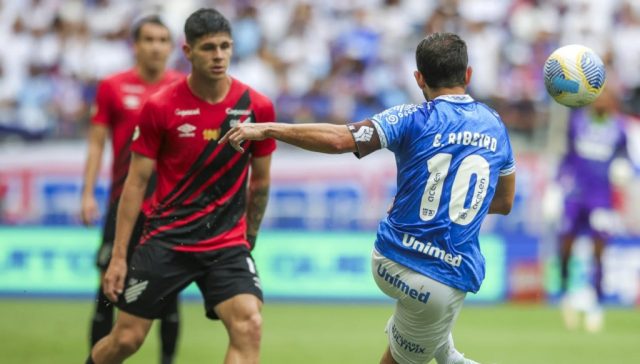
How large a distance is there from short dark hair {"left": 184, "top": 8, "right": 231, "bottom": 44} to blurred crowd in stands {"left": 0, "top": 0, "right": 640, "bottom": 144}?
396 inches

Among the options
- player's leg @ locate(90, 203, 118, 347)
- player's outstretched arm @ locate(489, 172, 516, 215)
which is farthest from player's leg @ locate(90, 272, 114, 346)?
player's outstretched arm @ locate(489, 172, 516, 215)

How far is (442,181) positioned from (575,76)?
4.09ft

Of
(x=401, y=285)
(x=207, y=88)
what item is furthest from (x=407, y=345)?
(x=207, y=88)

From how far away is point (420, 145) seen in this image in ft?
21.6

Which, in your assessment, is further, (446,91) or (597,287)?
(597,287)

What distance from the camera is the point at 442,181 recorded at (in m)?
6.61

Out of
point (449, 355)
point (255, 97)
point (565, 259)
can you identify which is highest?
point (255, 97)

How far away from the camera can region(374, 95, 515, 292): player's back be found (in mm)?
6574

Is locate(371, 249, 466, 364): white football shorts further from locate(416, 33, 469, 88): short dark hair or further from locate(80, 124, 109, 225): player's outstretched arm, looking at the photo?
locate(80, 124, 109, 225): player's outstretched arm

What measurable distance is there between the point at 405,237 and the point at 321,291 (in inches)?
380

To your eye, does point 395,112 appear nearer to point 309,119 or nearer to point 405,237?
point 405,237

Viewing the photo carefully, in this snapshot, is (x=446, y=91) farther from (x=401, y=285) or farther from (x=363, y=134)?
(x=401, y=285)

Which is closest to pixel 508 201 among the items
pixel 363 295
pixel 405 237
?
pixel 405 237

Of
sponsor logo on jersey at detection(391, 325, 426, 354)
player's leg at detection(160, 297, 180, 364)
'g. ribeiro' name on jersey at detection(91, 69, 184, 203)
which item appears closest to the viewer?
sponsor logo on jersey at detection(391, 325, 426, 354)
